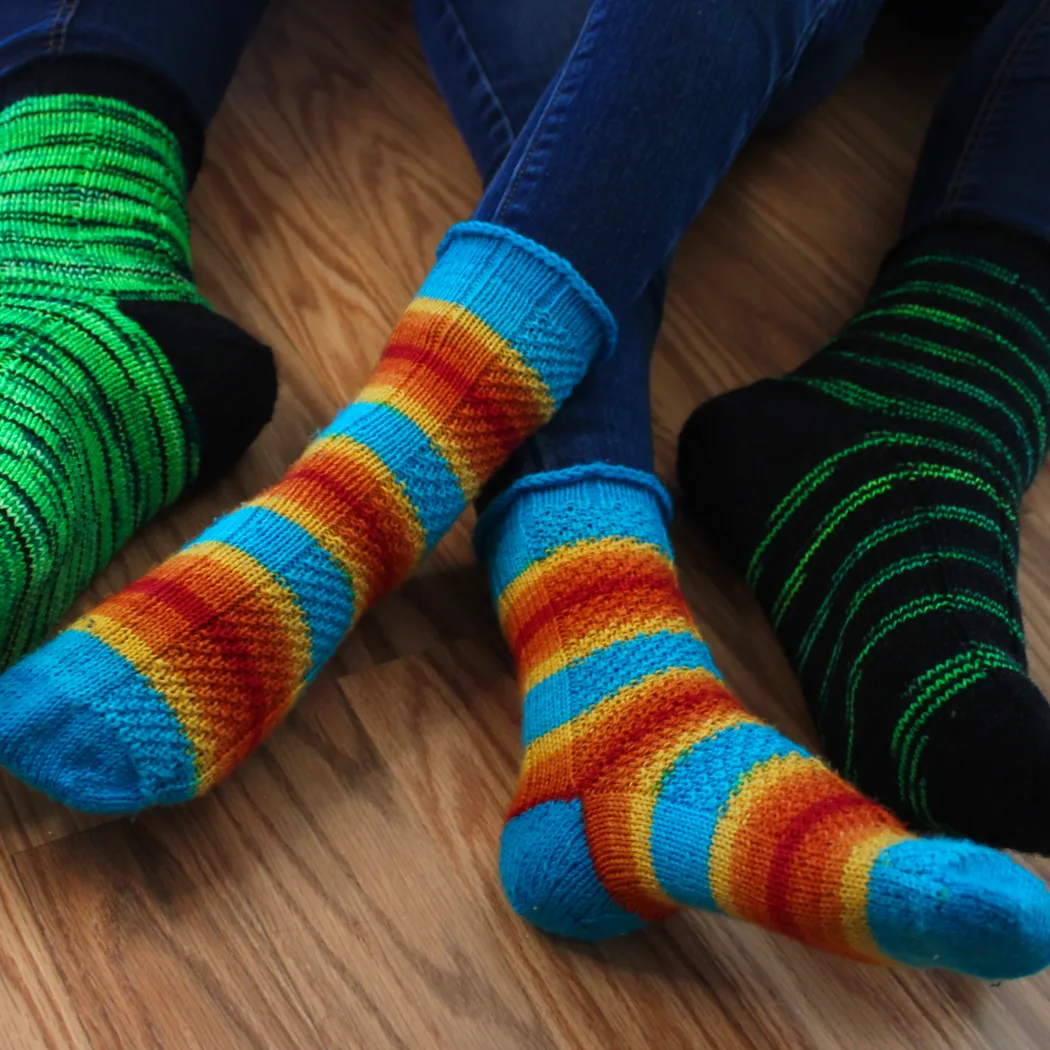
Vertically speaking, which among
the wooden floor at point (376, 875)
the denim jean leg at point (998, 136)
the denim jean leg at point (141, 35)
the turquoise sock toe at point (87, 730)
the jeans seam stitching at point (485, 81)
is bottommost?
the wooden floor at point (376, 875)

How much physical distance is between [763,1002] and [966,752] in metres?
0.16

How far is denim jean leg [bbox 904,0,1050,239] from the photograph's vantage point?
73 cm

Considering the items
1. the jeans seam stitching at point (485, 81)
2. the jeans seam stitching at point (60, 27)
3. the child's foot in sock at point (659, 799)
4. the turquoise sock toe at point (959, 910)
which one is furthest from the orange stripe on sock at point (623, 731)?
the jeans seam stitching at point (60, 27)

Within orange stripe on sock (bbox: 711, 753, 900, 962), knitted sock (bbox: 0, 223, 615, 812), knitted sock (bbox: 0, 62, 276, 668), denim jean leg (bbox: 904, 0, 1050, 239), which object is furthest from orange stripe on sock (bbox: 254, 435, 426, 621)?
denim jean leg (bbox: 904, 0, 1050, 239)

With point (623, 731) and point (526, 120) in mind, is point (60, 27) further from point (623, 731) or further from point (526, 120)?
point (623, 731)

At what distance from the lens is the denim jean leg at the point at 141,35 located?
2.16 feet

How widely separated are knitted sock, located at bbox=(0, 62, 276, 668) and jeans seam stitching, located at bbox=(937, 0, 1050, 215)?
457 mm

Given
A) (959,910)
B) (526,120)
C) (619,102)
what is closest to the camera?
(959,910)

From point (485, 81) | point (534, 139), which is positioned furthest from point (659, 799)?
point (485, 81)

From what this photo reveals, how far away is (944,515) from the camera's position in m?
0.61

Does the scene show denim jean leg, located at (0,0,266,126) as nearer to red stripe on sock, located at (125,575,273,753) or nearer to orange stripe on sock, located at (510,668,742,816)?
red stripe on sock, located at (125,575,273,753)

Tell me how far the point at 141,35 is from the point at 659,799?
0.53 metres

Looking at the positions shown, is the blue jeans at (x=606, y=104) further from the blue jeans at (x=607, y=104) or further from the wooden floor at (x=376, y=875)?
the wooden floor at (x=376, y=875)

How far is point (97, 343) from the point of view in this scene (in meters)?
0.59
